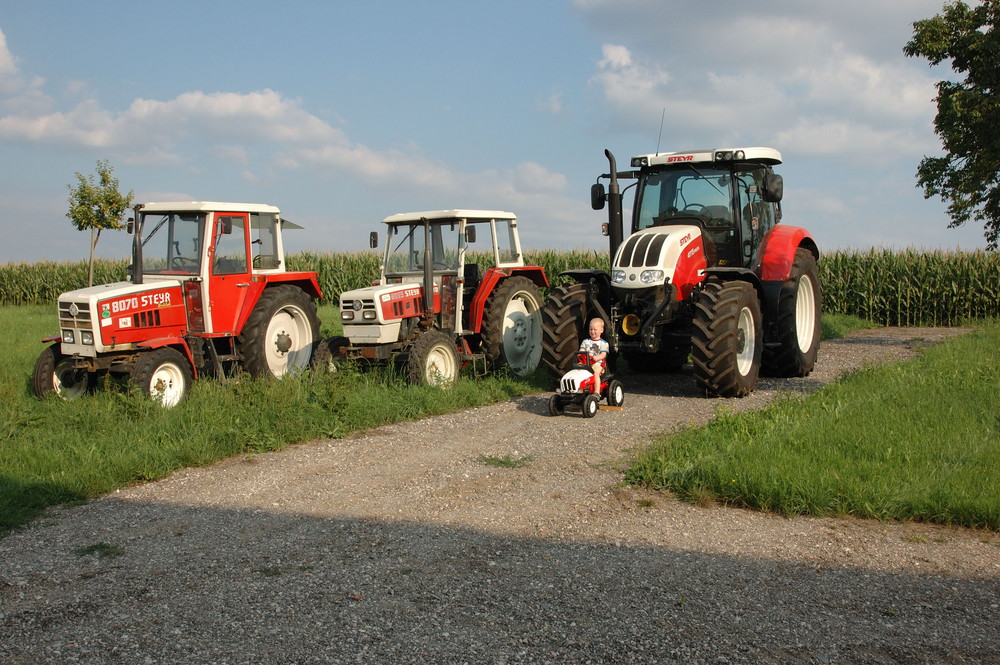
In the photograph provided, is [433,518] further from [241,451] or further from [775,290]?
[775,290]

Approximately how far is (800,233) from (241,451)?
25.7 ft

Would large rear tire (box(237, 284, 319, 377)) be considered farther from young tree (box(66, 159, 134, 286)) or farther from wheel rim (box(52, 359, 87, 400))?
young tree (box(66, 159, 134, 286))

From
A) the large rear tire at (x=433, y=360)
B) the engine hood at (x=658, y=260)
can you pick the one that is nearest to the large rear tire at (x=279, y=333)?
the large rear tire at (x=433, y=360)

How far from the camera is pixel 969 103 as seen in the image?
42.9ft

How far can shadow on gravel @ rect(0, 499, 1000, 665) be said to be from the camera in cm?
359

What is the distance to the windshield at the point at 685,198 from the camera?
1035 centimetres

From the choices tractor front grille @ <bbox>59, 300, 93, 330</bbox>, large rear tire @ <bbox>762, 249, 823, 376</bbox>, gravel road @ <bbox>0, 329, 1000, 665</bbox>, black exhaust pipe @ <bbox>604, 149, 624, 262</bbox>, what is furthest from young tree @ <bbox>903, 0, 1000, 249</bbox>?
tractor front grille @ <bbox>59, 300, 93, 330</bbox>

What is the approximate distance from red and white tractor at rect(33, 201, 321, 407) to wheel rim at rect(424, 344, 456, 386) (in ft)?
6.32

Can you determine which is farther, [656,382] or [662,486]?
[656,382]

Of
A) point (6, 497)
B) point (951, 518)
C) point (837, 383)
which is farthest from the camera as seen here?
point (837, 383)

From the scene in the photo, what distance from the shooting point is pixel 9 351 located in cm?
1388

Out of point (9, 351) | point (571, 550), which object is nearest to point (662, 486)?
point (571, 550)

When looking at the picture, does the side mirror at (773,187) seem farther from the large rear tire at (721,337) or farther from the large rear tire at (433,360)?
the large rear tire at (433,360)

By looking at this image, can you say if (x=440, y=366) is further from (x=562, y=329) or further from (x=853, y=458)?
(x=853, y=458)
